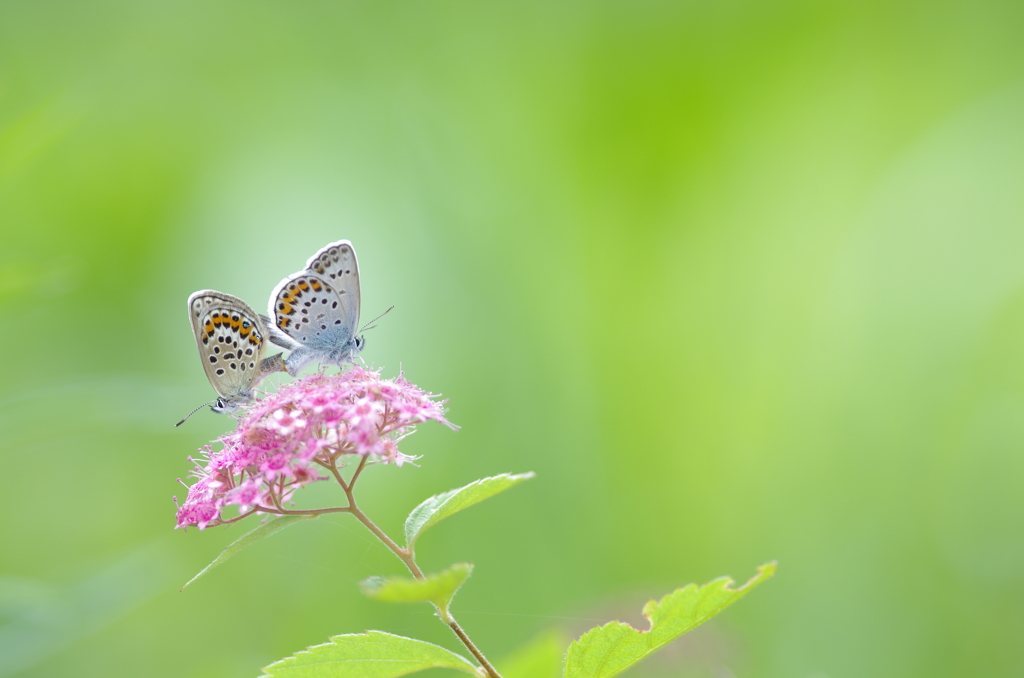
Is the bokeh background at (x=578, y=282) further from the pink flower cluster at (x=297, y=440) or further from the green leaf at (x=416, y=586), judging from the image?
the green leaf at (x=416, y=586)

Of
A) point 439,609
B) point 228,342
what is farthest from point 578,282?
point 439,609

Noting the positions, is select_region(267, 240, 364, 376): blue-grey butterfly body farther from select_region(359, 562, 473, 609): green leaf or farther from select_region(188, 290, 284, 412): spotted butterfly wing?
select_region(359, 562, 473, 609): green leaf

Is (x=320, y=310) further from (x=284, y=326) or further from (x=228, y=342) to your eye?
(x=228, y=342)

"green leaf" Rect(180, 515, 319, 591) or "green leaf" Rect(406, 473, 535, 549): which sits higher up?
"green leaf" Rect(180, 515, 319, 591)

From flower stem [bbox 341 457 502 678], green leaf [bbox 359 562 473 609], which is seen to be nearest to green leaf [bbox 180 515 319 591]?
flower stem [bbox 341 457 502 678]

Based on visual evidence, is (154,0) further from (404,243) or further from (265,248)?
(404,243)

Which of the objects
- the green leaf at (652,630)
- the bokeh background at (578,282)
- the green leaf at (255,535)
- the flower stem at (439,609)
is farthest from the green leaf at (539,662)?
the bokeh background at (578,282)

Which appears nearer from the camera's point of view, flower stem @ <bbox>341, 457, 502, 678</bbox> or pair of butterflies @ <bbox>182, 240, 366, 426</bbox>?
flower stem @ <bbox>341, 457, 502, 678</bbox>

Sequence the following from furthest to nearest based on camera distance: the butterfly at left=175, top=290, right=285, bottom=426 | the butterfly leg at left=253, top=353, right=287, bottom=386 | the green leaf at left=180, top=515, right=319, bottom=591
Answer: the butterfly leg at left=253, top=353, right=287, bottom=386
the butterfly at left=175, top=290, right=285, bottom=426
the green leaf at left=180, top=515, right=319, bottom=591
